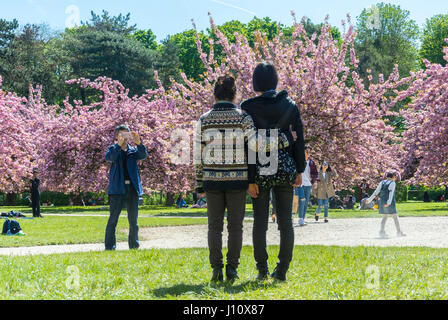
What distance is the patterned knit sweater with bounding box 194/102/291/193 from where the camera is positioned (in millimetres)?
5383

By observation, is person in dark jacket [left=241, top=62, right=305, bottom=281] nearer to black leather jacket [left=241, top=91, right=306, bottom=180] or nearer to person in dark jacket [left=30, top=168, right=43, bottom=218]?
black leather jacket [left=241, top=91, right=306, bottom=180]

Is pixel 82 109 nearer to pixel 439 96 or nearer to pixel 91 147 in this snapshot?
pixel 91 147

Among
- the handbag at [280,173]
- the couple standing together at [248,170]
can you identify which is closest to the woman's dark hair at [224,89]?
the couple standing together at [248,170]

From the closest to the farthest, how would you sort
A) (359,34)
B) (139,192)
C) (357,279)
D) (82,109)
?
(357,279)
(139,192)
(82,109)
(359,34)

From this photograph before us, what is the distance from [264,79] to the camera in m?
5.60

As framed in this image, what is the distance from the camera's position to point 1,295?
183 inches

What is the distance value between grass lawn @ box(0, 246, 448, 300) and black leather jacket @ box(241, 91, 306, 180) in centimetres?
122

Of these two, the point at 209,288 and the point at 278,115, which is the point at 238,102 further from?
the point at 209,288

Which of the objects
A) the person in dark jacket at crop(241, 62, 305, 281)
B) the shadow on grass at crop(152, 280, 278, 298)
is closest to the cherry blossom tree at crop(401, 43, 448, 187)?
the person in dark jacket at crop(241, 62, 305, 281)

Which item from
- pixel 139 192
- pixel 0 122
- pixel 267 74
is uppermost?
pixel 0 122

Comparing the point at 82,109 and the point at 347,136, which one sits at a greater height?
the point at 82,109

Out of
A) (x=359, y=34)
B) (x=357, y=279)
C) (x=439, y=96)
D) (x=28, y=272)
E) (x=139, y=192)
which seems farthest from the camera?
(x=359, y=34)
